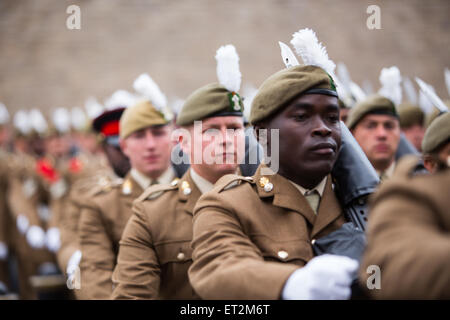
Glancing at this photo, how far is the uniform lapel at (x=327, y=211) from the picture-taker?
7.77ft

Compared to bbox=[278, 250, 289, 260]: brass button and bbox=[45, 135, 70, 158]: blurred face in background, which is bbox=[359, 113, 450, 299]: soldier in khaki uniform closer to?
bbox=[278, 250, 289, 260]: brass button

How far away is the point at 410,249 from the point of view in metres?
1.22

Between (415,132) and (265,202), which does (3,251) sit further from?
(265,202)

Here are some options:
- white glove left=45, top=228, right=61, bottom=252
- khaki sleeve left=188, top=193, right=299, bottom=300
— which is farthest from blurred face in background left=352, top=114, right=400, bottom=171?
white glove left=45, top=228, right=61, bottom=252

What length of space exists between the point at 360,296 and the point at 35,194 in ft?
25.9

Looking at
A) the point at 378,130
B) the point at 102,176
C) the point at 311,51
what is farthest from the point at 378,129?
the point at 102,176

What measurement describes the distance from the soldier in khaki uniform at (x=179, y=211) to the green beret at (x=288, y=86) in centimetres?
73

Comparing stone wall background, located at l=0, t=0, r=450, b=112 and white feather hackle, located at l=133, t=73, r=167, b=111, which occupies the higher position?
stone wall background, located at l=0, t=0, r=450, b=112

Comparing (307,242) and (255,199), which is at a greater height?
(255,199)

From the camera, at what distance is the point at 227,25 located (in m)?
14.6

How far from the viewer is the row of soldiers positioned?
1.29 m

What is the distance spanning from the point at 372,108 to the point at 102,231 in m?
2.28
